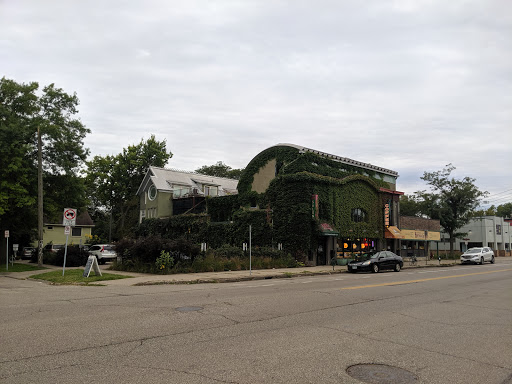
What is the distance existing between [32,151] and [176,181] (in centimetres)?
2047

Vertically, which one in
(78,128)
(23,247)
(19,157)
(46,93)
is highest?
(46,93)

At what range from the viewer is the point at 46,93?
104ft

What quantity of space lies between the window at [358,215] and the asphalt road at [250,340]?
23.9 meters

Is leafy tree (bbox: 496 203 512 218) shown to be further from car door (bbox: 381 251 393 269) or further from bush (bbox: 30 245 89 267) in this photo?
bush (bbox: 30 245 89 267)

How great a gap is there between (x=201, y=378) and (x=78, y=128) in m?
31.0

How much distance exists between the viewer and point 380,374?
5289mm

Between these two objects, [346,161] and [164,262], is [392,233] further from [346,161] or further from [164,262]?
[164,262]

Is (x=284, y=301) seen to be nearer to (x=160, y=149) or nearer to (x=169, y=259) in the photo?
(x=169, y=259)

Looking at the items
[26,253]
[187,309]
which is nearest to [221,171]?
[26,253]

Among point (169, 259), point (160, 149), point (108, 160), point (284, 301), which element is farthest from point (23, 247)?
point (284, 301)

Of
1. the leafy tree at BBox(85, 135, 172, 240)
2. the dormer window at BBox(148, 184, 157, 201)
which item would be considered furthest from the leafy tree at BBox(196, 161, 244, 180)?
the dormer window at BBox(148, 184, 157, 201)

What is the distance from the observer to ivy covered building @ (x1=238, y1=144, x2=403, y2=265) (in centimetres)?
3139

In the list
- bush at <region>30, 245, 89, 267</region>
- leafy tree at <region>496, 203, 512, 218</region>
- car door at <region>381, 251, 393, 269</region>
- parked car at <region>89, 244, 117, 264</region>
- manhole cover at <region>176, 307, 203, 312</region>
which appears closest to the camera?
manhole cover at <region>176, 307, 203, 312</region>

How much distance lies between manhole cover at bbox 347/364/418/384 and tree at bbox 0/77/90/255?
27.0 m
